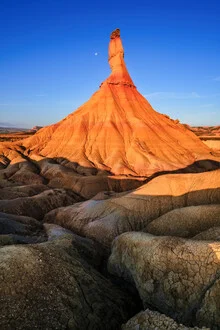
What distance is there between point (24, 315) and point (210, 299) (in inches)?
258

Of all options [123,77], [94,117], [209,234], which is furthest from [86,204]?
[123,77]

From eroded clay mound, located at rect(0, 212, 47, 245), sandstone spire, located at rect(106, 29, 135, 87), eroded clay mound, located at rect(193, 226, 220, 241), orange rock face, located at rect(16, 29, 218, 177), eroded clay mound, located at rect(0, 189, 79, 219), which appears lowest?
eroded clay mound, located at rect(0, 189, 79, 219)

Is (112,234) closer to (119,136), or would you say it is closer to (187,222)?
(187,222)

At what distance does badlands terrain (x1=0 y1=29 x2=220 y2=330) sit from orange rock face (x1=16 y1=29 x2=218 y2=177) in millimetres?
293

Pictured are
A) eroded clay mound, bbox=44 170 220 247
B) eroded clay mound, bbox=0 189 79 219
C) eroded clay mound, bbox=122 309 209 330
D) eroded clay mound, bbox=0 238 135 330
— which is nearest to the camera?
eroded clay mound, bbox=122 309 209 330

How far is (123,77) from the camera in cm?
7075

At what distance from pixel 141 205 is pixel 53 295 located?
15.5 m

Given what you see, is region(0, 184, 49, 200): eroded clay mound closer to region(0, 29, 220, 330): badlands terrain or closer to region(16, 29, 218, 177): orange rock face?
region(0, 29, 220, 330): badlands terrain

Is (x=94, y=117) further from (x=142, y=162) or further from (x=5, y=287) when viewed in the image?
(x=5, y=287)

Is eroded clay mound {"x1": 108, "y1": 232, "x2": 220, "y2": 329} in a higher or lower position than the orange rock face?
lower

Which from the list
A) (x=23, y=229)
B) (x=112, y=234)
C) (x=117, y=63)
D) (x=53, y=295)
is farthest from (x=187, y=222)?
(x=117, y=63)

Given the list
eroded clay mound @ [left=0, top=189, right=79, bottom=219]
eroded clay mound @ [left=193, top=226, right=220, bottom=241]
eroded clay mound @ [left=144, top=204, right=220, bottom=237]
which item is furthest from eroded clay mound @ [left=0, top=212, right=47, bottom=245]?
eroded clay mound @ [left=193, top=226, right=220, bottom=241]

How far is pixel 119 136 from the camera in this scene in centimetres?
6031

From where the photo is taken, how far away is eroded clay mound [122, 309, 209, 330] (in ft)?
32.4
